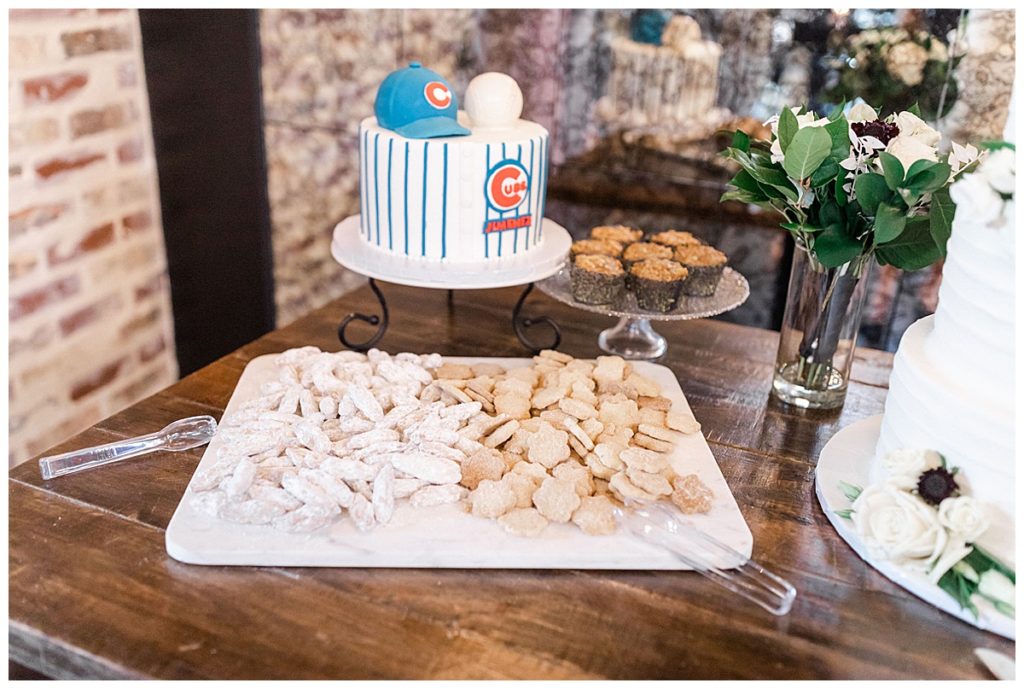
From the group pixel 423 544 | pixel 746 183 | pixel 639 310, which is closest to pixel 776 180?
pixel 746 183

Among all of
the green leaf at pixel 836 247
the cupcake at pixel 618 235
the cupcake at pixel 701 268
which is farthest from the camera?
the cupcake at pixel 618 235

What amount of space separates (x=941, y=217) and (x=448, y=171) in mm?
596

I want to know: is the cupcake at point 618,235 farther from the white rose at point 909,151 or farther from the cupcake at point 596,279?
the white rose at point 909,151

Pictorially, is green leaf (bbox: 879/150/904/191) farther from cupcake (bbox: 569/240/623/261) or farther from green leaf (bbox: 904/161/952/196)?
cupcake (bbox: 569/240/623/261)

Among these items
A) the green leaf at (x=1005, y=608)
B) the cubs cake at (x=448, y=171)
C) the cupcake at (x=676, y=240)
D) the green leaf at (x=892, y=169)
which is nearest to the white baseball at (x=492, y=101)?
the cubs cake at (x=448, y=171)

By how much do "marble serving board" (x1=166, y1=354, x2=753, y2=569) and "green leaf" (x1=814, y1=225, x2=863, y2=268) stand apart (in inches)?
13.8

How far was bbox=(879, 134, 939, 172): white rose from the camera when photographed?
1030mm

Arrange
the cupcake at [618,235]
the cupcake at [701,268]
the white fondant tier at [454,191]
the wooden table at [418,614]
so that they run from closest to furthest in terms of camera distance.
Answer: the wooden table at [418,614] → the white fondant tier at [454,191] → the cupcake at [701,268] → the cupcake at [618,235]

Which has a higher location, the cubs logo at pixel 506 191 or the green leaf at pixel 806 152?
the green leaf at pixel 806 152

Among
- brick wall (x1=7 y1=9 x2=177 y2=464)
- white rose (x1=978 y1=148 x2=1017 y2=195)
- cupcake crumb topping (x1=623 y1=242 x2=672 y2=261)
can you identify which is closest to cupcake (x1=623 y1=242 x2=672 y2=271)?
cupcake crumb topping (x1=623 y1=242 x2=672 y2=261)

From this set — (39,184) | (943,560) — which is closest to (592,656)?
(943,560)

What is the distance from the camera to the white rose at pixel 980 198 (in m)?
0.80

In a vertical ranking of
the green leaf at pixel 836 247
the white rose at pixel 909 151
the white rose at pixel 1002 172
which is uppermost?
the white rose at pixel 1002 172

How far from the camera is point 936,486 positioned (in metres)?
0.87
